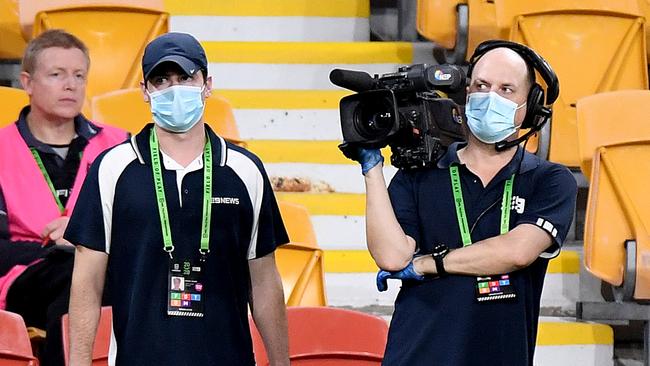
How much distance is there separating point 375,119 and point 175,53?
459 mm

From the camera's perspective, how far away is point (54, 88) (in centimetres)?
384

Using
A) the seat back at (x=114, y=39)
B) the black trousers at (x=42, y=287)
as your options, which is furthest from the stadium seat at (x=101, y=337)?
the seat back at (x=114, y=39)

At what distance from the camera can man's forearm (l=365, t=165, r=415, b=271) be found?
2.50 m

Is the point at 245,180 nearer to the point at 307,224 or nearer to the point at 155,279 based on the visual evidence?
the point at 155,279

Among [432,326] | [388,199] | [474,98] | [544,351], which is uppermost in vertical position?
[474,98]

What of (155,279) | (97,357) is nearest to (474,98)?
(155,279)

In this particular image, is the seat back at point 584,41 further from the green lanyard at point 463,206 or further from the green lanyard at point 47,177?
the green lanyard at point 463,206

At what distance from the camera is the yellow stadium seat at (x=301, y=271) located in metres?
3.92

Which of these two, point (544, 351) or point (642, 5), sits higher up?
point (642, 5)

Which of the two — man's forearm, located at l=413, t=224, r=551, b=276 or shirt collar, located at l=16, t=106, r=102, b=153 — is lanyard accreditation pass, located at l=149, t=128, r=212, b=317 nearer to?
man's forearm, located at l=413, t=224, r=551, b=276

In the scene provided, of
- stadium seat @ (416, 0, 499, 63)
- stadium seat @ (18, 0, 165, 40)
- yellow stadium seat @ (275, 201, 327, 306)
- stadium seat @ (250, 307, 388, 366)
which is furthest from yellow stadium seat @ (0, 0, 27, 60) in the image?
stadium seat @ (250, 307, 388, 366)

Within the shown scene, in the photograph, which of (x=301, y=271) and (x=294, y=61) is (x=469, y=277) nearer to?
(x=301, y=271)

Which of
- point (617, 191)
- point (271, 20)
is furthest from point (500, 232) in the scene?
point (271, 20)

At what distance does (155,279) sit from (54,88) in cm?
147
